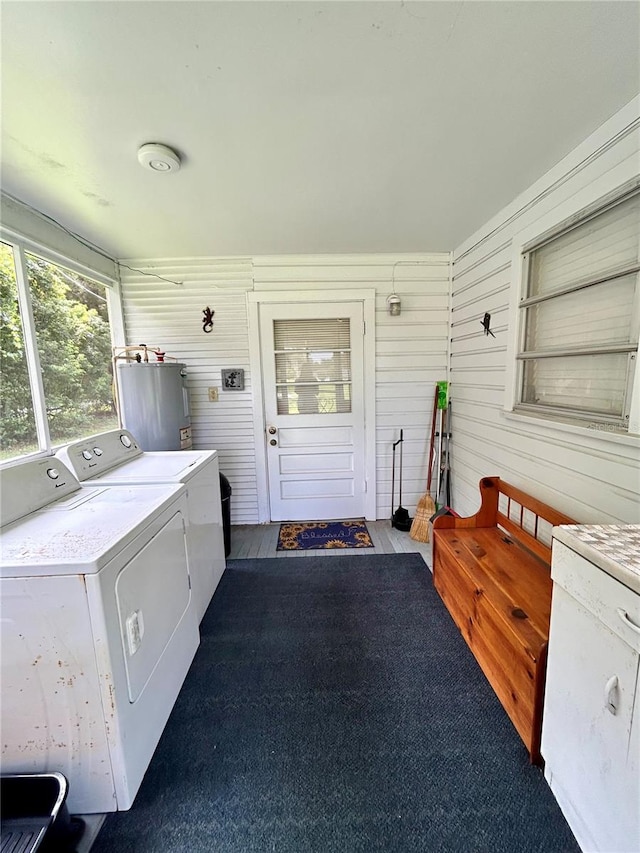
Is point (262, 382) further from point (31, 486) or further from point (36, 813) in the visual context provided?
point (36, 813)

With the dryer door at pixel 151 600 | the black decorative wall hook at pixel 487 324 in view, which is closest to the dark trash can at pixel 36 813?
the dryer door at pixel 151 600

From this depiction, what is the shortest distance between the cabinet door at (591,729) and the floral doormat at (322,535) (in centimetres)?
185

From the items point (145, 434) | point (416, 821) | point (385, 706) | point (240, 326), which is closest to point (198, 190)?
point (240, 326)

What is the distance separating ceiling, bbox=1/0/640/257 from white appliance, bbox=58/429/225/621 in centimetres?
156

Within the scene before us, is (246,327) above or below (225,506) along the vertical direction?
above

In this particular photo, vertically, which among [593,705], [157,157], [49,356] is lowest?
[593,705]

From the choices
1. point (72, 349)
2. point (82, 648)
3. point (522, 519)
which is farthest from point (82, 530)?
point (522, 519)

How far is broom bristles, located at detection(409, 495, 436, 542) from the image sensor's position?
2.96 meters

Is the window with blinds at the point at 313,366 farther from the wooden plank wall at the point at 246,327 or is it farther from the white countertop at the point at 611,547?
the white countertop at the point at 611,547

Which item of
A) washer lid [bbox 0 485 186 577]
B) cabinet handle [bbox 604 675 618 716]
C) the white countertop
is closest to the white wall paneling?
washer lid [bbox 0 485 186 577]

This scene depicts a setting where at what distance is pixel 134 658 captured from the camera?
1.18 m

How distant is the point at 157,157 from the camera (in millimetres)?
1641

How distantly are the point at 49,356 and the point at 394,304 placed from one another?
2.83 m

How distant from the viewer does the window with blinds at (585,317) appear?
145 centimetres
